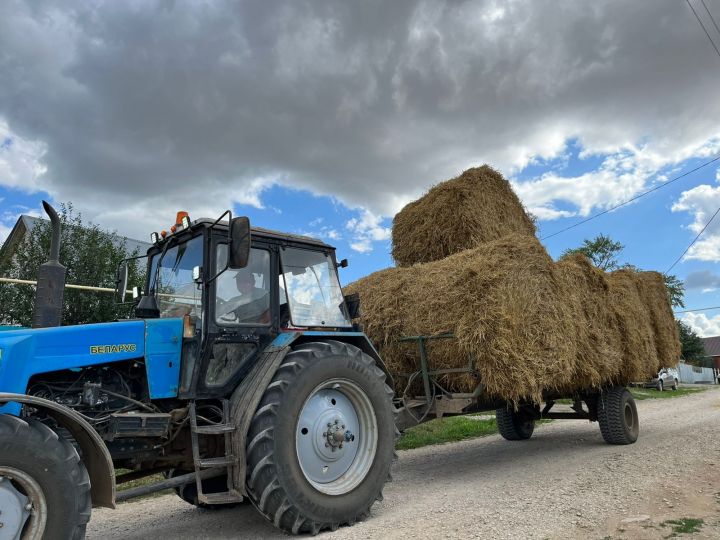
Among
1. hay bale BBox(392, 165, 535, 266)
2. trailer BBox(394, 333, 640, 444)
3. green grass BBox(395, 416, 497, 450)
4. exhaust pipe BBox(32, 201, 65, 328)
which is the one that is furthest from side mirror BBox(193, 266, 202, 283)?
green grass BBox(395, 416, 497, 450)

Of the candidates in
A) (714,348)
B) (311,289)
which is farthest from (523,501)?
(714,348)

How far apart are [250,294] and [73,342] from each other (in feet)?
4.70

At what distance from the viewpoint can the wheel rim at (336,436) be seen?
4570 mm

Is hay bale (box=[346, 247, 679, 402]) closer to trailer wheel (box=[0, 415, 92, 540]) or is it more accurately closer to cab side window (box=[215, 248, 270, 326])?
cab side window (box=[215, 248, 270, 326])

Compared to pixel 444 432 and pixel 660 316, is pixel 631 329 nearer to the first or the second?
pixel 660 316

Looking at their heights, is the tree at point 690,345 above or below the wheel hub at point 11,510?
above

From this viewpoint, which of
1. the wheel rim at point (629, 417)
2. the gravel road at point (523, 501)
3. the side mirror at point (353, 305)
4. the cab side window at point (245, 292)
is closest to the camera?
the gravel road at point (523, 501)

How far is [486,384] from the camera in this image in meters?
5.74

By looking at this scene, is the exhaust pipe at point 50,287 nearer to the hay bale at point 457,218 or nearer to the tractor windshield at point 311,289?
the tractor windshield at point 311,289

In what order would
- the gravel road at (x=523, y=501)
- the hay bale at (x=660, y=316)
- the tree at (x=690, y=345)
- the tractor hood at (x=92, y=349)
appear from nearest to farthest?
Answer: the tractor hood at (x=92, y=349) < the gravel road at (x=523, y=501) < the hay bale at (x=660, y=316) < the tree at (x=690, y=345)

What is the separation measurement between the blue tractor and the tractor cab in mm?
12

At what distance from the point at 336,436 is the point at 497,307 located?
2.30 meters

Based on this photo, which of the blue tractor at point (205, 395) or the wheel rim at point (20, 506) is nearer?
the wheel rim at point (20, 506)

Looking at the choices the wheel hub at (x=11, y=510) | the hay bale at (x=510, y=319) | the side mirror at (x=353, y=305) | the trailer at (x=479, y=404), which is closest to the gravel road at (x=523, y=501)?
the trailer at (x=479, y=404)
